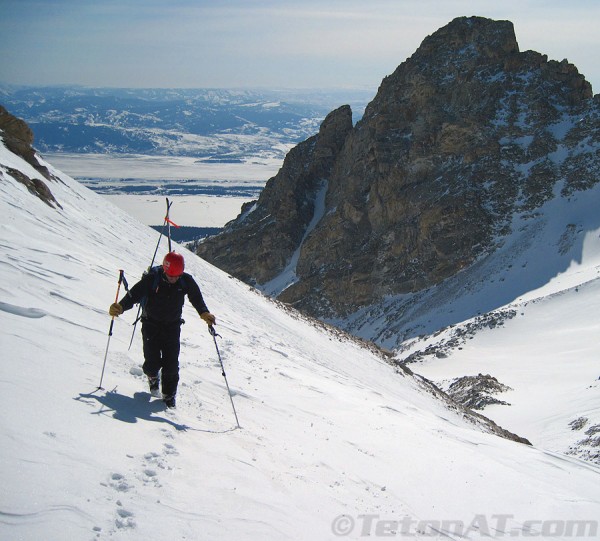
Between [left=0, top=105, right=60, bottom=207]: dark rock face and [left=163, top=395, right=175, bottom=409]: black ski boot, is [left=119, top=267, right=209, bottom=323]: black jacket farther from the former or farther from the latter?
[left=0, top=105, right=60, bottom=207]: dark rock face

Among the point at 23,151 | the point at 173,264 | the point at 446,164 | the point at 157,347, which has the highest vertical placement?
the point at 446,164

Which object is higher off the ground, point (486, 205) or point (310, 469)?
point (486, 205)

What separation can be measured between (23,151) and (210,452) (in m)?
21.1

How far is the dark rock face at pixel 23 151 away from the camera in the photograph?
1808 cm

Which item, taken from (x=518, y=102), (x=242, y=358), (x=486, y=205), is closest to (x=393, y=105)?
(x=518, y=102)

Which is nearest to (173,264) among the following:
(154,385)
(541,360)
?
(154,385)

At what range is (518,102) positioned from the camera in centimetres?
6512

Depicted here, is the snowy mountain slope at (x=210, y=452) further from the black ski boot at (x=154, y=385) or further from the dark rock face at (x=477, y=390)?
the dark rock face at (x=477, y=390)

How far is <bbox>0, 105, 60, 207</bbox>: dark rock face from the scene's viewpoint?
59.3 ft

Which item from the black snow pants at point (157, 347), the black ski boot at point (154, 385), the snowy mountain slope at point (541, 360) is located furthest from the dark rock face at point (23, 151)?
the snowy mountain slope at point (541, 360)

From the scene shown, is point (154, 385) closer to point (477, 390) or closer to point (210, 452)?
point (210, 452)

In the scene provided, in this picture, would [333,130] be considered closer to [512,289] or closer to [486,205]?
[486,205]

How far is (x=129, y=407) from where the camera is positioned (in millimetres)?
6355

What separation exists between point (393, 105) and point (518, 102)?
15136 mm
